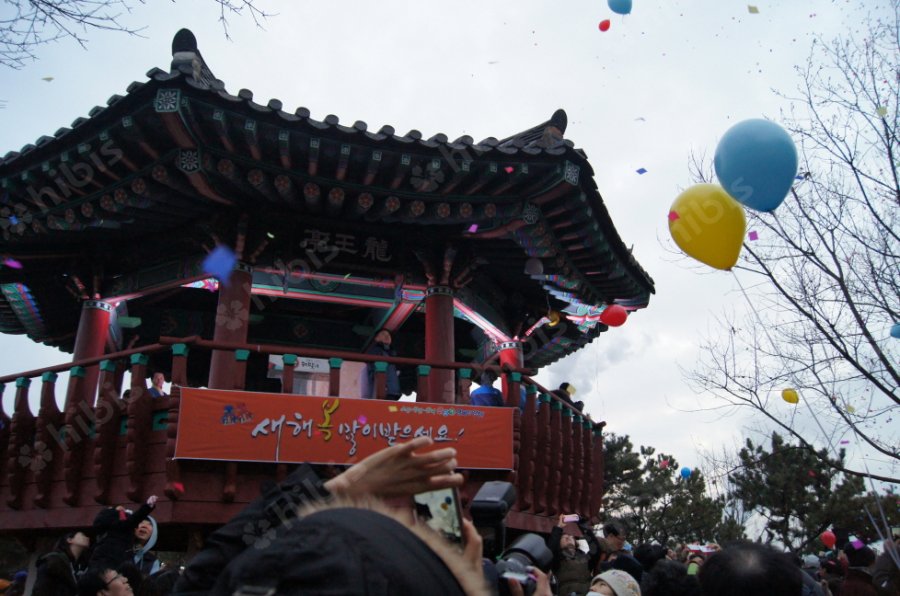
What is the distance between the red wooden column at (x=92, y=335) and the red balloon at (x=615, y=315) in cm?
689

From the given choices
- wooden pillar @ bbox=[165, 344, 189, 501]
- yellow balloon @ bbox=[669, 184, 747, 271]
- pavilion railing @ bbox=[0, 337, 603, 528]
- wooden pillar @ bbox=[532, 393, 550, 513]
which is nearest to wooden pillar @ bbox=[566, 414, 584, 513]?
pavilion railing @ bbox=[0, 337, 603, 528]

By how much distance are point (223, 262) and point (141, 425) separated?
6.84 feet

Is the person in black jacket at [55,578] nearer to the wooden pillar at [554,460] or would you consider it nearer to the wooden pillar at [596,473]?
the wooden pillar at [554,460]

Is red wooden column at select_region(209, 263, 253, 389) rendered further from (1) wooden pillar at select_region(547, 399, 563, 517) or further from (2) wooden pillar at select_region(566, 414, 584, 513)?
(2) wooden pillar at select_region(566, 414, 584, 513)

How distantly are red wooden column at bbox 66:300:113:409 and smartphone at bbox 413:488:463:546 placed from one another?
9.02m

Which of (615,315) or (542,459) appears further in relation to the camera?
(615,315)

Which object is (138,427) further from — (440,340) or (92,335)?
(440,340)

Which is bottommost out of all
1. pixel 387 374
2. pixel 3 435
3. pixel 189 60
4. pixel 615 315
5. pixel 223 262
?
pixel 3 435

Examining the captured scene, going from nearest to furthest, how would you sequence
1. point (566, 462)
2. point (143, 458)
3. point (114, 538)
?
point (114, 538) → point (143, 458) → point (566, 462)

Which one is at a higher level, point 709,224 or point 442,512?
point 709,224

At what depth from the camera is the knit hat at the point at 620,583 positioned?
3361mm

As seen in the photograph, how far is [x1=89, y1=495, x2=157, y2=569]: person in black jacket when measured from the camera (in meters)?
4.65

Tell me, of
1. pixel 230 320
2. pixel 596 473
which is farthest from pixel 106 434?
pixel 596 473

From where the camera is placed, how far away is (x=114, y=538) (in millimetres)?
4891
